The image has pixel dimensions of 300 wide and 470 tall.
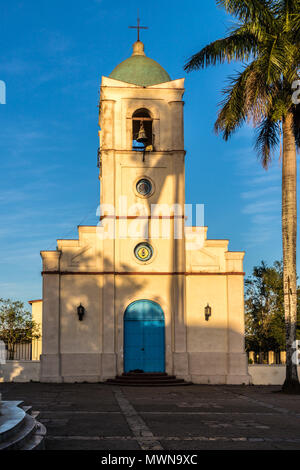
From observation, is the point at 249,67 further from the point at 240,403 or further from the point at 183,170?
the point at 240,403

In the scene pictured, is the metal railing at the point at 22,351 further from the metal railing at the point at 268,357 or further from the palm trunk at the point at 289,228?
the palm trunk at the point at 289,228

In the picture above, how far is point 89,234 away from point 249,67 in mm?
10029

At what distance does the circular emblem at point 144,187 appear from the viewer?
2758cm

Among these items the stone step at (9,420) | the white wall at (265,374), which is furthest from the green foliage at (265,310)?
the stone step at (9,420)

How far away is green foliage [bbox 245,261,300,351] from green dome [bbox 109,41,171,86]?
53.4 ft

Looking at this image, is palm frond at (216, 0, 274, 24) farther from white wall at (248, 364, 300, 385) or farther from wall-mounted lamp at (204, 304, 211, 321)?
white wall at (248, 364, 300, 385)

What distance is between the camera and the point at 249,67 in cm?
2341

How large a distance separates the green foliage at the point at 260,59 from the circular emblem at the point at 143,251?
20.5ft

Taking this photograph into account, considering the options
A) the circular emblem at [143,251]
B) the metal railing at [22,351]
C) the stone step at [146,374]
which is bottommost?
the stone step at [146,374]

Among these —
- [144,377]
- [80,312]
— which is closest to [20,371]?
[80,312]

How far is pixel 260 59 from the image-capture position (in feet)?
72.9
